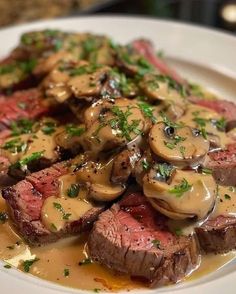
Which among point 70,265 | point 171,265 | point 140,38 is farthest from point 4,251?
point 140,38

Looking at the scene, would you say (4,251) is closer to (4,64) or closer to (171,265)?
(171,265)

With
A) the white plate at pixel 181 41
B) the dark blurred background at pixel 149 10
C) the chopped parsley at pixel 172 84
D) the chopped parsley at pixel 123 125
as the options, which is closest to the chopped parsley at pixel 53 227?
the chopped parsley at pixel 123 125

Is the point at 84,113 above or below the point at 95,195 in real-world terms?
above

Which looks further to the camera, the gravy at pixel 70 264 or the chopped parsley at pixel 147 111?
the chopped parsley at pixel 147 111

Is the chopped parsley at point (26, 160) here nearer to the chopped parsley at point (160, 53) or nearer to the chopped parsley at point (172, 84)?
the chopped parsley at point (172, 84)

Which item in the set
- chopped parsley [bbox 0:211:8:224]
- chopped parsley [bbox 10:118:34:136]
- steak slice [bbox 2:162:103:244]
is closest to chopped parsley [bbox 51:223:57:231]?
steak slice [bbox 2:162:103:244]

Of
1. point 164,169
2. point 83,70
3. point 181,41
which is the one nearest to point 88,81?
point 83,70

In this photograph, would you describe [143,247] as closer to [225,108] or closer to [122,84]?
[122,84]

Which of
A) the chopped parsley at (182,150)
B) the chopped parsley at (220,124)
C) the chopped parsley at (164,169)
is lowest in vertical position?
the chopped parsley at (220,124)
